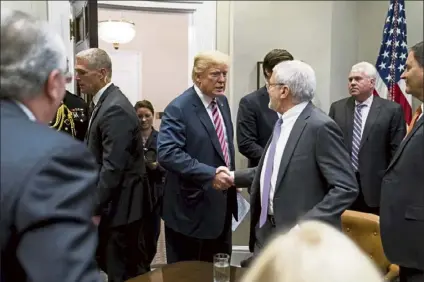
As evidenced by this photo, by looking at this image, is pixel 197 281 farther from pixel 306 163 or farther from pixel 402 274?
pixel 402 274

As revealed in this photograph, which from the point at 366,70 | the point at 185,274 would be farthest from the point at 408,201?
the point at 366,70

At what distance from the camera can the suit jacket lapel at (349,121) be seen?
A: 3.77 meters

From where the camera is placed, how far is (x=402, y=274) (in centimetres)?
236

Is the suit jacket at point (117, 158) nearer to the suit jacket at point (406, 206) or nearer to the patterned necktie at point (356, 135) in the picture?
the suit jacket at point (406, 206)

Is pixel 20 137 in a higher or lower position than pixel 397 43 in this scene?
lower

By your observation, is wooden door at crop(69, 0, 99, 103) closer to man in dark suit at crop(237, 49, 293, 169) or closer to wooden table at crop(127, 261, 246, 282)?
man in dark suit at crop(237, 49, 293, 169)

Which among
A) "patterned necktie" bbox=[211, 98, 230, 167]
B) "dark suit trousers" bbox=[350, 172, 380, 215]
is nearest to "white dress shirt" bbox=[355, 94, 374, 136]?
"dark suit trousers" bbox=[350, 172, 380, 215]

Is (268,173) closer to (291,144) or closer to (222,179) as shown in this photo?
(291,144)

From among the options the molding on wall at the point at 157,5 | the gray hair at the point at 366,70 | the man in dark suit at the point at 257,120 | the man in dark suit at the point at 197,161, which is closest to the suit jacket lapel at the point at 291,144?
the man in dark suit at the point at 197,161

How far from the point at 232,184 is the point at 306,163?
1.96 ft

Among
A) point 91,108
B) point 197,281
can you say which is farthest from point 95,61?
point 197,281

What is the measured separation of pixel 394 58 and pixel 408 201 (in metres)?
2.33

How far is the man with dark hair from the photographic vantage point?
361cm

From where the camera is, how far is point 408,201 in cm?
224
